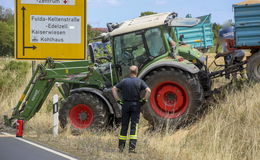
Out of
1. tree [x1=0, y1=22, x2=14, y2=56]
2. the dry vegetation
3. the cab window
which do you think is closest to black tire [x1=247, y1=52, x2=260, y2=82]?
the dry vegetation

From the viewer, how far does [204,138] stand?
34.6 ft

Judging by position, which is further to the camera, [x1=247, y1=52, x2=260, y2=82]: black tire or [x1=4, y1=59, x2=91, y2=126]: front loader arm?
[x1=4, y1=59, x2=91, y2=126]: front loader arm

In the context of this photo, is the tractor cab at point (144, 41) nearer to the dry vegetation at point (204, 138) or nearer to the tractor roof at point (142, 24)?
the tractor roof at point (142, 24)

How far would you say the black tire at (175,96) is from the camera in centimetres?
1134

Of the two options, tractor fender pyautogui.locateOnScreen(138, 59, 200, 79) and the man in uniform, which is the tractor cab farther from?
the man in uniform

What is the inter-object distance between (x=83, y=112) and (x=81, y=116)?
12cm

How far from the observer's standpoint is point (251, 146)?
9.80m

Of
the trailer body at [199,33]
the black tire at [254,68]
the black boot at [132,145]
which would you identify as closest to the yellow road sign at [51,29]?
the black tire at [254,68]

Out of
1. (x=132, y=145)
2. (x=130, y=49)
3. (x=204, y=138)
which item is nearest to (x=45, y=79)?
(x=130, y=49)

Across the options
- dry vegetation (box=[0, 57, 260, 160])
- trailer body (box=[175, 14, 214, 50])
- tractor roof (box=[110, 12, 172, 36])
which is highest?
trailer body (box=[175, 14, 214, 50])

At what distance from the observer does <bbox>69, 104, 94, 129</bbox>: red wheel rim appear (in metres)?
12.1

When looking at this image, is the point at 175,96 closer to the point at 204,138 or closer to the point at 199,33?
the point at 204,138

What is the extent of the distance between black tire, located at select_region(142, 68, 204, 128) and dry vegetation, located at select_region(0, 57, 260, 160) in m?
0.29

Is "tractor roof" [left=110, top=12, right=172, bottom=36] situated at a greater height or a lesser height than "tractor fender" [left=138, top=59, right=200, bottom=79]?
greater
